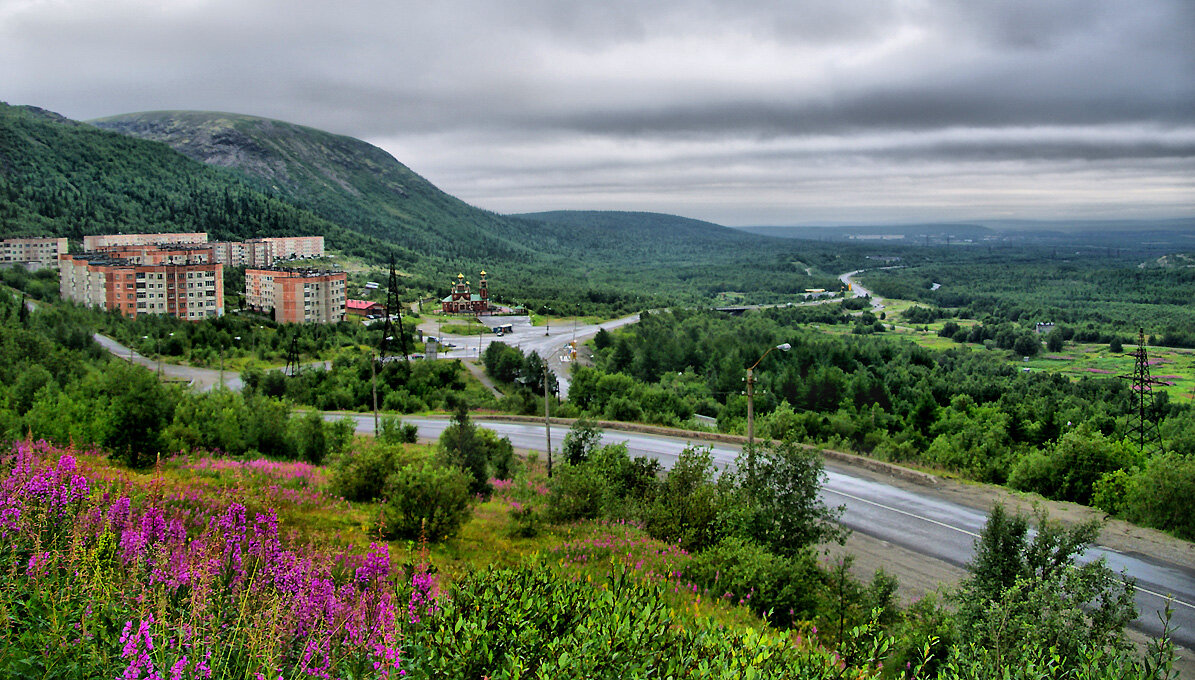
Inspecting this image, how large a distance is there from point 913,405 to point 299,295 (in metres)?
54.8

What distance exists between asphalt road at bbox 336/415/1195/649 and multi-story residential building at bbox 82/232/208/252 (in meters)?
97.5

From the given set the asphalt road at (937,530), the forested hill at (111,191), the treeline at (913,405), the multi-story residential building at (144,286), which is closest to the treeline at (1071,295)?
the treeline at (913,405)

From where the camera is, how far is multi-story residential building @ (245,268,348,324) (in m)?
71.7

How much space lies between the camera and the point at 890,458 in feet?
78.7

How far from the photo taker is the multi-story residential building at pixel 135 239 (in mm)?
96812

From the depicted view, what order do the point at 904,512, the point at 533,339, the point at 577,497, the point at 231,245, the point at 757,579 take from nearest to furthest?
the point at 757,579
the point at 577,497
the point at 904,512
the point at 533,339
the point at 231,245

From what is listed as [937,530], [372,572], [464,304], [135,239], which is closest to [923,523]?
[937,530]

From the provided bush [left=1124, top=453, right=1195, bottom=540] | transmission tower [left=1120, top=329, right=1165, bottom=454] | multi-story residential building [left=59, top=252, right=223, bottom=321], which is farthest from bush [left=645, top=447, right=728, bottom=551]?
multi-story residential building [left=59, top=252, right=223, bottom=321]

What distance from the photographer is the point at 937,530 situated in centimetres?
1653

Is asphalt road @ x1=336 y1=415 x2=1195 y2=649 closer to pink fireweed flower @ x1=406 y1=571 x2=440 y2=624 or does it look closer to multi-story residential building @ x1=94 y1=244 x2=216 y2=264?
pink fireweed flower @ x1=406 y1=571 x2=440 y2=624

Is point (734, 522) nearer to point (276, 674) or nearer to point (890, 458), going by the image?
point (276, 674)

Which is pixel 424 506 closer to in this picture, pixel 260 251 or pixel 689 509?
pixel 689 509

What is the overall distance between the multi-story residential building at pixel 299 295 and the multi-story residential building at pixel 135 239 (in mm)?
29938

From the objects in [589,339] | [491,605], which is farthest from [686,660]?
[589,339]
